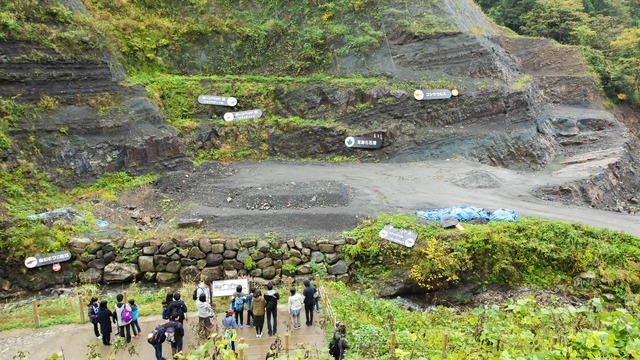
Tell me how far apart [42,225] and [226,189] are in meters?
6.45

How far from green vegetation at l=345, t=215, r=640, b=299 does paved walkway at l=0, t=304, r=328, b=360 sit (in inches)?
164

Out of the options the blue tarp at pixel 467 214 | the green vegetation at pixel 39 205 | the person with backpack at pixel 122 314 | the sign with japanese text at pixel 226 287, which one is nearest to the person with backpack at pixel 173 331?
the person with backpack at pixel 122 314

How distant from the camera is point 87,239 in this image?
47.3ft

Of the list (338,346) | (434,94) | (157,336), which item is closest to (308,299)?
(338,346)

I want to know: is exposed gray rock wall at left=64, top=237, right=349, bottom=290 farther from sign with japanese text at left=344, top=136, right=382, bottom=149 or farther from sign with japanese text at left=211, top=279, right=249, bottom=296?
sign with japanese text at left=344, top=136, right=382, bottom=149

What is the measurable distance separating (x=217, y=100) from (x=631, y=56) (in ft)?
98.1

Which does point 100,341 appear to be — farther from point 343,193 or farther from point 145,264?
point 343,193

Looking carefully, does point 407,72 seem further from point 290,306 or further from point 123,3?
point 290,306

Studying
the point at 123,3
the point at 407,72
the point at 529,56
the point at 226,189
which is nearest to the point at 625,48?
the point at 529,56

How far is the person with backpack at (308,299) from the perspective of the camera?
33.4ft

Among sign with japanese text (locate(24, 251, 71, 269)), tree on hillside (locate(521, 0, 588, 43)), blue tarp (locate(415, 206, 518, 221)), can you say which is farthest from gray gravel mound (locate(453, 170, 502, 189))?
tree on hillside (locate(521, 0, 588, 43))

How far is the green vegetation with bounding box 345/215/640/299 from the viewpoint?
1381cm

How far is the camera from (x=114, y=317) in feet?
32.8

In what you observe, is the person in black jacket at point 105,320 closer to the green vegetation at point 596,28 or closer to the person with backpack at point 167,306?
the person with backpack at point 167,306
